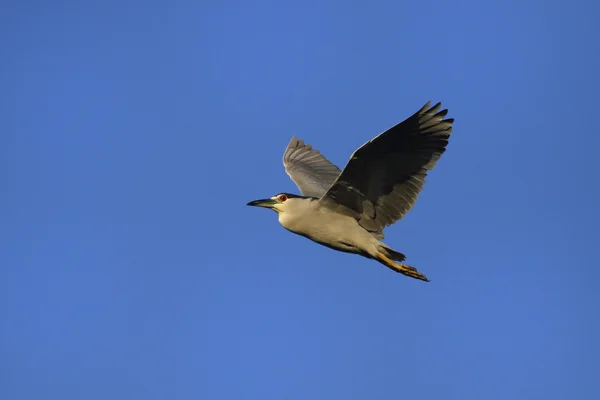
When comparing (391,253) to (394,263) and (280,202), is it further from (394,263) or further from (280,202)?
(280,202)

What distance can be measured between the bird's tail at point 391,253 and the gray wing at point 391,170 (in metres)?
0.33

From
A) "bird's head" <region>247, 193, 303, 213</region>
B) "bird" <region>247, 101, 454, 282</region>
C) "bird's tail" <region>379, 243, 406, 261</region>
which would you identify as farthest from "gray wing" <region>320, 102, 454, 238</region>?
"bird's head" <region>247, 193, 303, 213</region>

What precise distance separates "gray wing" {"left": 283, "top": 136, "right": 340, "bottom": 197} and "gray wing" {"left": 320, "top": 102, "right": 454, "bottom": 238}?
2.26m

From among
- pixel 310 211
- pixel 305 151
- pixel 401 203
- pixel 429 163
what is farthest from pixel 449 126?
pixel 305 151

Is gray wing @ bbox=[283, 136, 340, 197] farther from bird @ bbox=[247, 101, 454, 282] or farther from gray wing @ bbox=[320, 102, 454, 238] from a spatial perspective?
gray wing @ bbox=[320, 102, 454, 238]

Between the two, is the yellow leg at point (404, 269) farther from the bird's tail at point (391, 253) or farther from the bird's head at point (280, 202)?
the bird's head at point (280, 202)


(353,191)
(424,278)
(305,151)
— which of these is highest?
(305,151)

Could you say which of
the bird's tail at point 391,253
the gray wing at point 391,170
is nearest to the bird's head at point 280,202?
the gray wing at point 391,170

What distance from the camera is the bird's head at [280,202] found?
13742 millimetres

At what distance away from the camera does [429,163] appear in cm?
1278

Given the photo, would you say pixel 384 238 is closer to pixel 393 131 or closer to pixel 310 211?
pixel 310 211

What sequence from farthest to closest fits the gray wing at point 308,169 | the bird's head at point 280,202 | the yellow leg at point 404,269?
the gray wing at point 308,169 → the bird's head at point 280,202 → the yellow leg at point 404,269

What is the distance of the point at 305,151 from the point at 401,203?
448cm

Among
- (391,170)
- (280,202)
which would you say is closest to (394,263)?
(391,170)
